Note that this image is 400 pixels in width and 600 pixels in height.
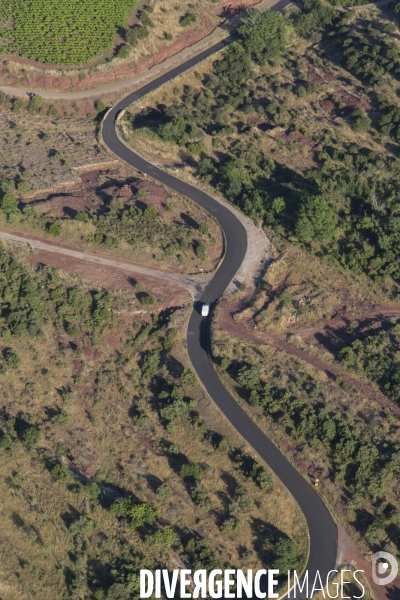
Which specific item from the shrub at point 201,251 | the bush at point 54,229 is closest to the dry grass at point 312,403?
the shrub at point 201,251

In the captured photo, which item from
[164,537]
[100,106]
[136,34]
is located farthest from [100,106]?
[164,537]

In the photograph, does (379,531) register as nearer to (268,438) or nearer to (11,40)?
(268,438)

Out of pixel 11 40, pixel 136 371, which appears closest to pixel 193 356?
pixel 136 371

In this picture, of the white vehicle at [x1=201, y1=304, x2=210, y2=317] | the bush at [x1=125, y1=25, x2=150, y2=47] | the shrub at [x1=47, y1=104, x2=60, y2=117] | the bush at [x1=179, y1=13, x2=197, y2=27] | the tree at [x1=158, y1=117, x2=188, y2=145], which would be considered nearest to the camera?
the white vehicle at [x1=201, y1=304, x2=210, y2=317]

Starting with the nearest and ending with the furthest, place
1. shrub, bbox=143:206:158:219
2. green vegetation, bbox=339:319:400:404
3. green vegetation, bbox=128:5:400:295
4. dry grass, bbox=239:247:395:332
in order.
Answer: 1. green vegetation, bbox=339:319:400:404
2. dry grass, bbox=239:247:395:332
3. green vegetation, bbox=128:5:400:295
4. shrub, bbox=143:206:158:219

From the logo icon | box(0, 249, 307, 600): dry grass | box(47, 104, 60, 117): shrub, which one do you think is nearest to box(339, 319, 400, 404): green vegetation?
box(0, 249, 307, 600): dry grass

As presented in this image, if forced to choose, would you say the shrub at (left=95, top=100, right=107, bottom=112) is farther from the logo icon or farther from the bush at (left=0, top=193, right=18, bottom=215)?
the logo icon

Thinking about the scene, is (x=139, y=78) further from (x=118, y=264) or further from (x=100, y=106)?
(x=118, y=264)

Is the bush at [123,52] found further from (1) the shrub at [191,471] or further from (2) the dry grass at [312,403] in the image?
(1) the shrub at [191,471]
